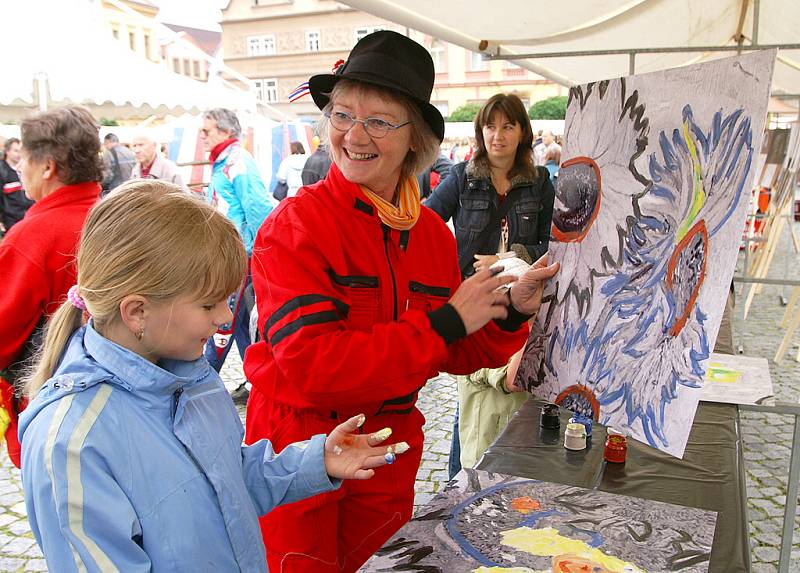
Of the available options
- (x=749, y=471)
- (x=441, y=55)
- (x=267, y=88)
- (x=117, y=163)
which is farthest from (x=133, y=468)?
(x=267, y=88)

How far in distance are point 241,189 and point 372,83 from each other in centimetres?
315

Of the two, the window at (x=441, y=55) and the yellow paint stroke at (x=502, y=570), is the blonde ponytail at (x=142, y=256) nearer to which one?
the yellow paint stroke at (x=502, y=570)

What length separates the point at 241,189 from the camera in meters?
4.49

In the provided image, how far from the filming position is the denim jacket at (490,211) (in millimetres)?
3045

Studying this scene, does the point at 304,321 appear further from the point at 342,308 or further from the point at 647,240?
the point at 647,240

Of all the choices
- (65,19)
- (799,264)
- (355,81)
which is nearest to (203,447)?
(355,81)

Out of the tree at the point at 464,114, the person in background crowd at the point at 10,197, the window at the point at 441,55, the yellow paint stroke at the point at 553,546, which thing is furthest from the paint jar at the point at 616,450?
the window at the point at 441,55

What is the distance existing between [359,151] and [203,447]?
73 centimetres

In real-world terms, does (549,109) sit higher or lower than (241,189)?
higher

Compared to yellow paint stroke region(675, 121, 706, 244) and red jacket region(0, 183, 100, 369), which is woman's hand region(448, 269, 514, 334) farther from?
red jacket region(0, 183, 100, 369)

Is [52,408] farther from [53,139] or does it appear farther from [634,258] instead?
[53,139]

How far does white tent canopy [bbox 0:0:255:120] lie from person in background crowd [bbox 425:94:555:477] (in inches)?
156

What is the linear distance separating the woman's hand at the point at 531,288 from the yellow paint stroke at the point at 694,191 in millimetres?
339

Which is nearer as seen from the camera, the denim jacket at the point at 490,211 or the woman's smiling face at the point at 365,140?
the woman's smiling face at the point at 365,140
